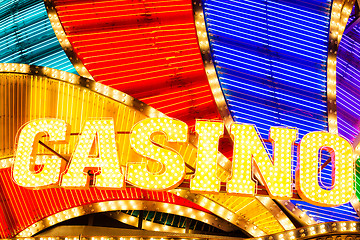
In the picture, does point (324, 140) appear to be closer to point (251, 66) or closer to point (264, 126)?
point (264, 126)

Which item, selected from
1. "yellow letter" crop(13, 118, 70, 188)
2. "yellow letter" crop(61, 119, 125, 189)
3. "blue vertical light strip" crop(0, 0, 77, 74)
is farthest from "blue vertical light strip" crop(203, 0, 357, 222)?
"yellow letter" crop(13, 118, 70, 188)

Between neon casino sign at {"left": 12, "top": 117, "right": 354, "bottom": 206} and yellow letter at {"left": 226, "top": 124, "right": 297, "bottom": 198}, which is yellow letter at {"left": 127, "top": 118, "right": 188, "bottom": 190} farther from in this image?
yellow letter at {"left": 226, "top": 124, "right": 297, "bottom": 198}

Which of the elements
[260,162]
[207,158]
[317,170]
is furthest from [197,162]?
[317,170]

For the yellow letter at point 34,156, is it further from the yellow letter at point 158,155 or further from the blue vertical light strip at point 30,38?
the blue vertical light strip at point 30,38

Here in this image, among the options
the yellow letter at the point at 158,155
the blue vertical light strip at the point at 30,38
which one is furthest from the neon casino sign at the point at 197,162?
the blue vertical light strip at the point at 30,38

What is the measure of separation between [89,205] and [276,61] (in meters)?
5.34

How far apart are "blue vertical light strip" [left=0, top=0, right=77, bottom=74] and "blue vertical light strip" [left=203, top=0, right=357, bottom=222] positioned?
3.60m

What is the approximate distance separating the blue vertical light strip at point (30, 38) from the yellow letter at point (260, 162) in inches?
180

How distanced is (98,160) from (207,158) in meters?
1.99

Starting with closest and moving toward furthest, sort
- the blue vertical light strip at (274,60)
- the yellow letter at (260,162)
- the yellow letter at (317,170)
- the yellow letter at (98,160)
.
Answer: the yellow letter at (317,170) → the yellow letter at (260,162) → the yellow letter at (98,160) → the blue vertical light strip at (274,60)

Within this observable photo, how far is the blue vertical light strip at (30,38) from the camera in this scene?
1181 cm

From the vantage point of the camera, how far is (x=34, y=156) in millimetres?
9367

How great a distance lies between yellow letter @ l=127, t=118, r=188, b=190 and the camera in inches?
351

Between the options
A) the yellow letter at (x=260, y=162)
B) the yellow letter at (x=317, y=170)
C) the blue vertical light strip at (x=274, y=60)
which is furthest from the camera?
the blue vertical light strip at (x=274, y=60)
